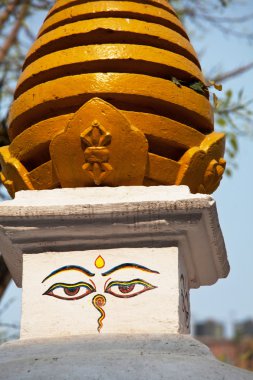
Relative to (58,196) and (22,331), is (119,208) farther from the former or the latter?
(22,331)

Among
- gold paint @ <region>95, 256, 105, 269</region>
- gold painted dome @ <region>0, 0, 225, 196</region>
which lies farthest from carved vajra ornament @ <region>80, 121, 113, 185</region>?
gold paint @ <region>95, 256, 105, 269</region>

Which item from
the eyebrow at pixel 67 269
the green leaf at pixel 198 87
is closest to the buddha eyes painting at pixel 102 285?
the eyebrow at pixel 67 269

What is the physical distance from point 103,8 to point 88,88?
0.51 meters

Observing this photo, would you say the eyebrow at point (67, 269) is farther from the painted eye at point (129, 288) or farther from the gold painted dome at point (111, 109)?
the gold painted dome at point (111, 109)

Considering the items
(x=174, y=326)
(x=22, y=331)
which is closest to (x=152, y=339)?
(x=174, y=326)

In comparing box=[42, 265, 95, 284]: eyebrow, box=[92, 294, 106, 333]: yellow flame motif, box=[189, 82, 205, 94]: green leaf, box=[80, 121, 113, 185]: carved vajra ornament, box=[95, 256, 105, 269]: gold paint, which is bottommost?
box=[92, 294, 106, 333]: yellow flame motif

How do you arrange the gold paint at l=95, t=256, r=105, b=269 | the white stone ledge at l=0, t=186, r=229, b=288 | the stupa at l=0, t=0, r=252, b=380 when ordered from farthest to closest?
the gold paint at l=95, t=256, r=105, b=269 < the white stone ledge at l=0, t=186, r=229, b=288 < the stupa at l=0, t=0, r=252, b=380

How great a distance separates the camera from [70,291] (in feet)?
10.5

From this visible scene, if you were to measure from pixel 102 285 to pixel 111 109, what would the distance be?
0.77 metres

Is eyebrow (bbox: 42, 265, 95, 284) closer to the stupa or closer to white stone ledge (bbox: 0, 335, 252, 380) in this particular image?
the stupa

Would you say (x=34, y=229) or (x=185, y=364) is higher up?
(x=34, y=229)

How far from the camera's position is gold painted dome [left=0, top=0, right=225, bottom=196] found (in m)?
3.32

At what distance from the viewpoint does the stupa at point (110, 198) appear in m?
2.99

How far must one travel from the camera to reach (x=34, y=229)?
10.6 feet
